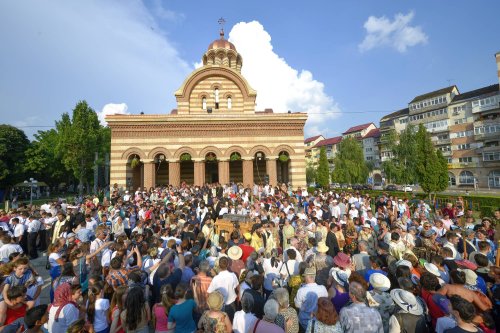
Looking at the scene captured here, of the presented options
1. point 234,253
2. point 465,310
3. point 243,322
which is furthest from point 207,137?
point 465,310

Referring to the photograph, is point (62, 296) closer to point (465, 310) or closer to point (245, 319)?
point (245, 319)

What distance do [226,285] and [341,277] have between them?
2060mm

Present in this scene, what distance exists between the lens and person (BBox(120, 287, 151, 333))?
358cm

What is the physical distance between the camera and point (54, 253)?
231 inches

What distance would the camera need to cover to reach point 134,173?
24.8 meters

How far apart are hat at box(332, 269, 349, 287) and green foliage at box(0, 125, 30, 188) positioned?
44995 millimetres

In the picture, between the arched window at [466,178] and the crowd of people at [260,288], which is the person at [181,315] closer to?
the crowd of people at [260,288]

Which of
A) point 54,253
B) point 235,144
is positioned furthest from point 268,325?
point 235,144

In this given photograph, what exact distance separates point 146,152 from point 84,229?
15449 millimetres

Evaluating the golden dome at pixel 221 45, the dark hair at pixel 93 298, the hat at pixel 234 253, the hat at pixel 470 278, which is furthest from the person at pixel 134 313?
the golden dome at pixel 221 45

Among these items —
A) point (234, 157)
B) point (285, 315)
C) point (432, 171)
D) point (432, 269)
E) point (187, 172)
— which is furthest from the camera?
point (187, 172)

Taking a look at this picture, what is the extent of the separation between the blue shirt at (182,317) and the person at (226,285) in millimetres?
736

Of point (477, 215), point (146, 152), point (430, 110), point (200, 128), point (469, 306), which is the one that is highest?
point (430, 110)

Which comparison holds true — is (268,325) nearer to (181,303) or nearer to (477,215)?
(181,303)
